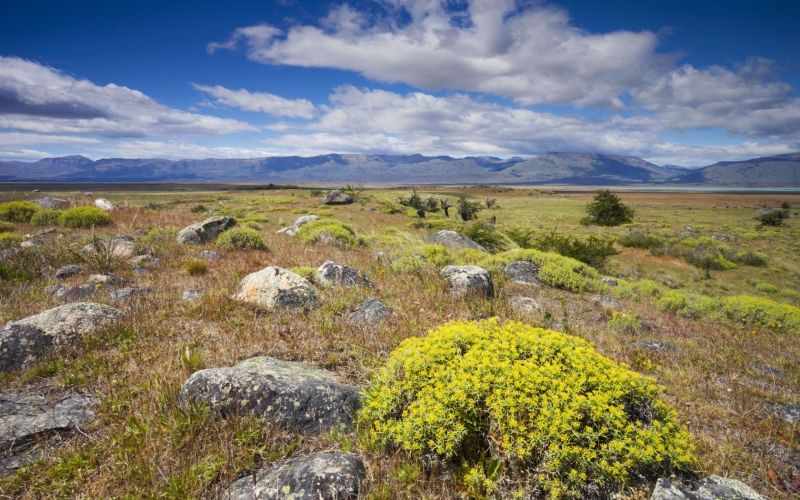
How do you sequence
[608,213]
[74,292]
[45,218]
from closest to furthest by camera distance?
[74,292]
[45,218]
[608,213]

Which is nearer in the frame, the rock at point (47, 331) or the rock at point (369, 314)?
the rock at point (47, 331)

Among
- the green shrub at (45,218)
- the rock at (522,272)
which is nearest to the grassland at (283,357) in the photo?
the rock at (522,272)

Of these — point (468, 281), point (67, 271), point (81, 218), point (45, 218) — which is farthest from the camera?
point (45, 218)

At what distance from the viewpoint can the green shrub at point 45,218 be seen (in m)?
17.0

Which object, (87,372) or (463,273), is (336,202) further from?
(87,372)

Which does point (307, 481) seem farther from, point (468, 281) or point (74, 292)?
point (74, 292)

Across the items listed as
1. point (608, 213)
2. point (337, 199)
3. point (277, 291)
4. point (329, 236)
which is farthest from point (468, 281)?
point (608, 213)

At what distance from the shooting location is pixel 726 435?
4.41 metres

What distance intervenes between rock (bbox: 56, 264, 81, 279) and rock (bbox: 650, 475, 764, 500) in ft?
38.1

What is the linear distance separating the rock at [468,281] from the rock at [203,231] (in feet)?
33.5

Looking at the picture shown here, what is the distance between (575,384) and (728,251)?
39.6 m

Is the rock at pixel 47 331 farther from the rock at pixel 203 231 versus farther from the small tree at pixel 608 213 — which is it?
the small tree at pixel 608 213

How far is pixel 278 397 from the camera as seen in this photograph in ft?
12.8

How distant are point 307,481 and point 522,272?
11.3 metres
